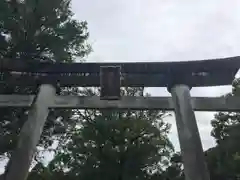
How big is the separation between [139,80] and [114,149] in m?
11.9

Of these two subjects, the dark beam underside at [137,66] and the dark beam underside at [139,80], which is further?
the dark beam underside at [139,80]

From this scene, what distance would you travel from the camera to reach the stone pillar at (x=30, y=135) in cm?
575

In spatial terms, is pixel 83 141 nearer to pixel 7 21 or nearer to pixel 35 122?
pixel 7 21

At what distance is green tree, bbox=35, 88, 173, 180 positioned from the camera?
60.4ft

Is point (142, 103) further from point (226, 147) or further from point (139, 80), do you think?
point (226, 147)

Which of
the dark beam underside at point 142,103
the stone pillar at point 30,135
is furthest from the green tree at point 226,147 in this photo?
the stone pillar at point 30,135

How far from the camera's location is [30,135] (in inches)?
249

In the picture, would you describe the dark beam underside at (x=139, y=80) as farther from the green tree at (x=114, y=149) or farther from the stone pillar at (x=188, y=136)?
the green tree at (x=114, y=149)

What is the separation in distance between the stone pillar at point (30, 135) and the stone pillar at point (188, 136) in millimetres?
2734

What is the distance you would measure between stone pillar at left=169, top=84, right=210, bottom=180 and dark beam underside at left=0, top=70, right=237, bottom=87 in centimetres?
34

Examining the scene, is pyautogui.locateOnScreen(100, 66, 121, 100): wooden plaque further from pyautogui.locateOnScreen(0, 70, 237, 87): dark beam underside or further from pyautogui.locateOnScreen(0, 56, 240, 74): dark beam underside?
pyautogui.locateOnScreen(0, 70, 237, 87): dark beam underside

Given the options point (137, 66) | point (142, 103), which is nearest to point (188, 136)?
point (142, 103)

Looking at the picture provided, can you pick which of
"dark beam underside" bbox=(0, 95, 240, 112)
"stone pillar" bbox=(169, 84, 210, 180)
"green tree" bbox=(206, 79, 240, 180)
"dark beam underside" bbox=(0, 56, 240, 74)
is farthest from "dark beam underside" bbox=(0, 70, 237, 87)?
"green tree" bbox=(206, 79, 240, 180)

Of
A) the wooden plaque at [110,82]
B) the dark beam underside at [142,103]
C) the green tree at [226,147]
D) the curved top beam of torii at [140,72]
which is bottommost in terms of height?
the dark beam underside at [142,103]
